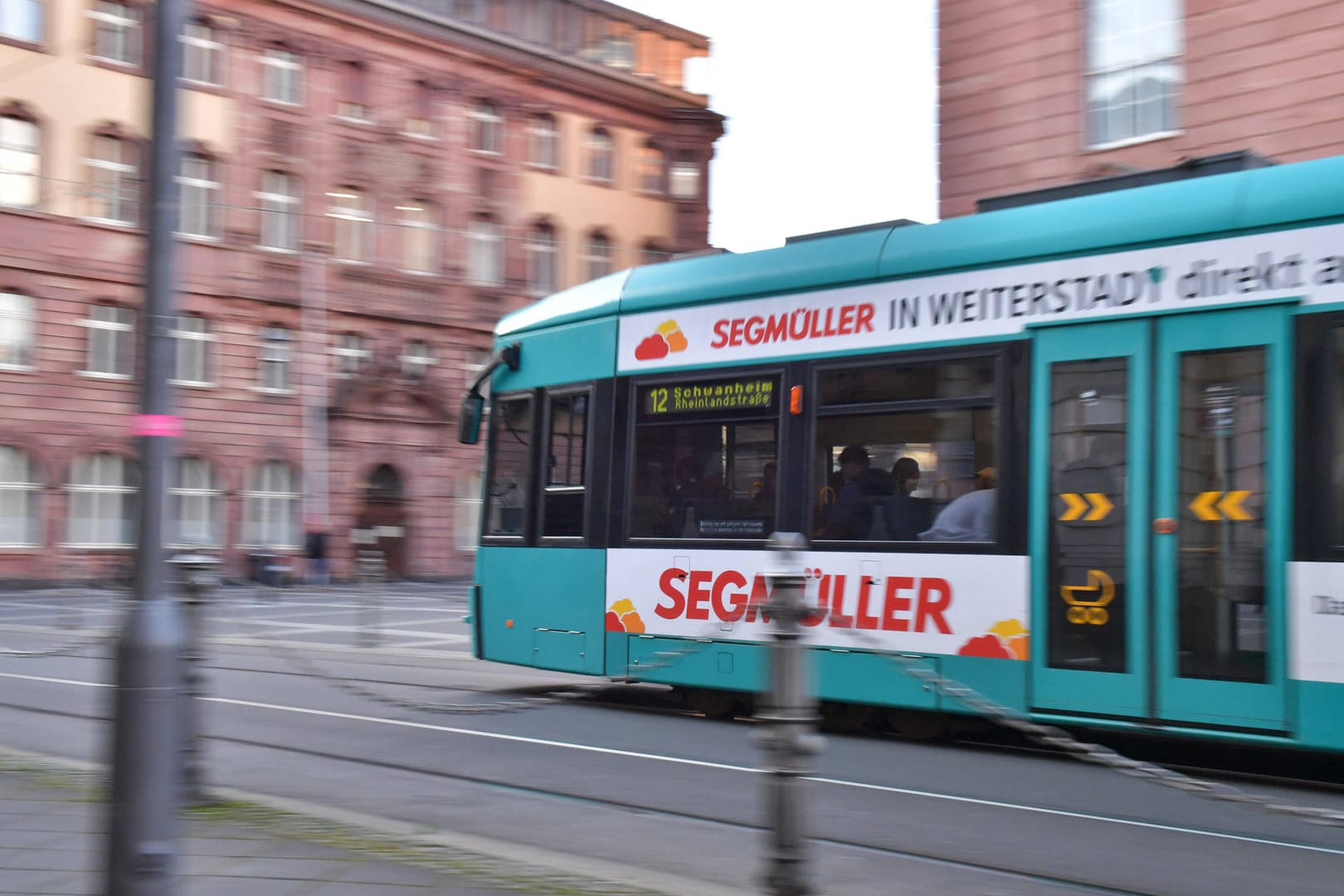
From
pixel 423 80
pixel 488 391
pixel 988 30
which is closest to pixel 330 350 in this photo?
pixel 423 80

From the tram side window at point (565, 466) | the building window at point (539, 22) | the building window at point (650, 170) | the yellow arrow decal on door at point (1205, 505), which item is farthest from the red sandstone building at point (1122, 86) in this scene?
the building window at point (650, 170)

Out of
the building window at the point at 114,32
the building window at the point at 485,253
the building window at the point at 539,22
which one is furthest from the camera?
the building window at the point at 539,22

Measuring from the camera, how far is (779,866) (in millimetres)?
4730

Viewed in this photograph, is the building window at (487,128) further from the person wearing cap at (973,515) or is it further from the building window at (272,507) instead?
the person wearing cap at (973,515)

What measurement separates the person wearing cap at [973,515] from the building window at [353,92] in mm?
35714

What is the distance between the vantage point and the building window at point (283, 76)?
40344 mm

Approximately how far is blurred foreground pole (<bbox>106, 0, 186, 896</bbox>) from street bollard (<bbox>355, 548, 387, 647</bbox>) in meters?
14.5

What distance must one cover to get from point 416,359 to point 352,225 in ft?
13.7

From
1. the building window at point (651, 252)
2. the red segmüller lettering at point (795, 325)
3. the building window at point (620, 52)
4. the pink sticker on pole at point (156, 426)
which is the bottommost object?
the pink sticker on pole at point (156, 426)

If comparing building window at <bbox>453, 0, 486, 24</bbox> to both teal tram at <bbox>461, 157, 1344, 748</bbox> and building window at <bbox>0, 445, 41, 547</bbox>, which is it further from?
teal tram at <bbox>461, 157, 1344, 748</bbox>

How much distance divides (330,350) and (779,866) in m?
38.0

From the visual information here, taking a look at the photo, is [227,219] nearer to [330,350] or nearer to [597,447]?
[330,350]

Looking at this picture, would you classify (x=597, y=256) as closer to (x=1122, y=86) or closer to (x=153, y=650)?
(x=1122, y=86)

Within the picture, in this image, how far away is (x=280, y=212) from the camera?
40.6 metres
